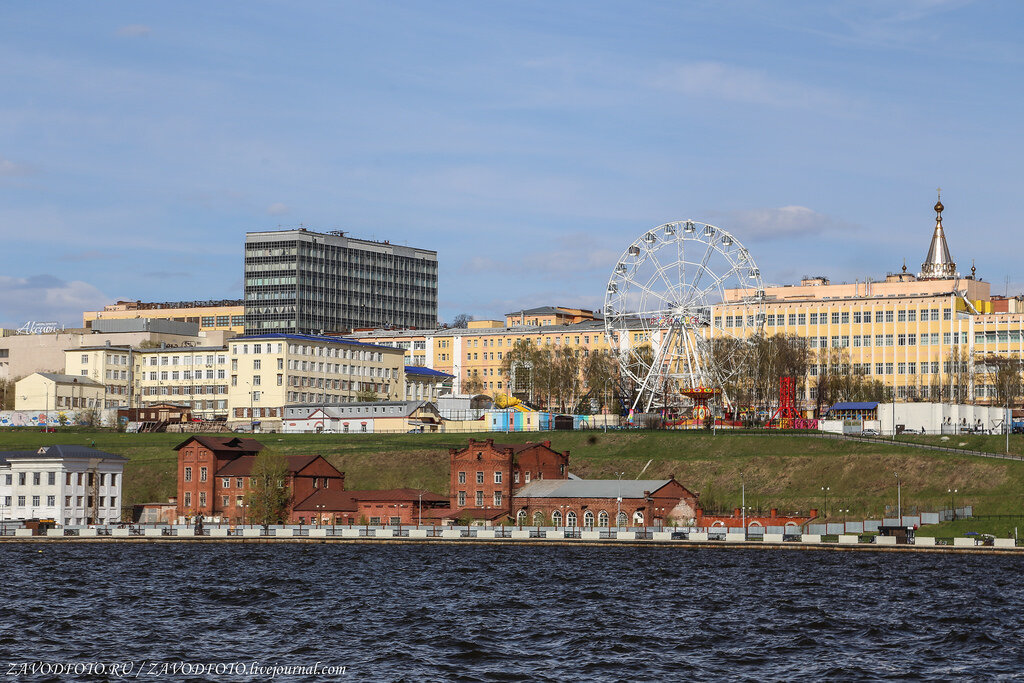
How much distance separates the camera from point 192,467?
6757 inches

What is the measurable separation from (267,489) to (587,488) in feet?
119

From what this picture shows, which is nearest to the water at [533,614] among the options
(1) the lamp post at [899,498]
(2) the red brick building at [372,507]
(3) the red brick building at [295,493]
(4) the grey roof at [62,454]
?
(1) the lamp post at [899,498]

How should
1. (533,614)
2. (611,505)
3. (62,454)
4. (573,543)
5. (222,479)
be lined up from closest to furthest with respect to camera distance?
(533,614), (573,543), (611,505), (62,454), (222,479)

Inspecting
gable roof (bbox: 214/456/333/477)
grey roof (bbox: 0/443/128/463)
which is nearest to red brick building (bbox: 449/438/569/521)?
gable roof (bbox: 214/456/333/477)

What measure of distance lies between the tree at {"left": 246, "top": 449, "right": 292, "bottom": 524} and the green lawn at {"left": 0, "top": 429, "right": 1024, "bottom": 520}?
61.3ft

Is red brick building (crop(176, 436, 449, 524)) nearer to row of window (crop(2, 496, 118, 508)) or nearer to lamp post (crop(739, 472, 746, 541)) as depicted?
row of window (crop(2, 496, 118, 508))

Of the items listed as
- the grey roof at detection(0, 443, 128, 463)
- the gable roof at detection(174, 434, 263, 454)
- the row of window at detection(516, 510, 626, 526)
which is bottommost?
the row of window at detection(516, 510, 626, 526)

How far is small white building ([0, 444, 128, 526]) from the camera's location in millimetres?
163375

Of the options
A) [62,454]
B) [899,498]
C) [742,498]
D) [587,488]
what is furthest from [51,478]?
[899,498]

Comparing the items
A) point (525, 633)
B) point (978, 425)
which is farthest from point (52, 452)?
point (978, 425)

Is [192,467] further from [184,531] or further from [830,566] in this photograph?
[830,566]

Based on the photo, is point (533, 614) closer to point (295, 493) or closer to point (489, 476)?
point (489, 476)

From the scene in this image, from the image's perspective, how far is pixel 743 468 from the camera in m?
170

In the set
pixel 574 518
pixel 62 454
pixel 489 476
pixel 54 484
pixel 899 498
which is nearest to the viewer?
pixel 899 498
